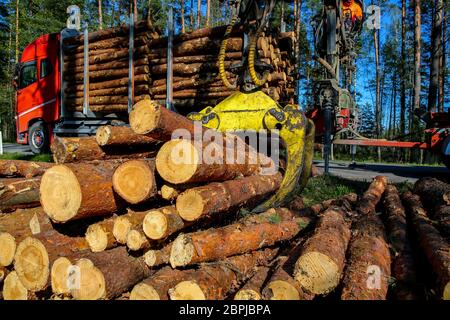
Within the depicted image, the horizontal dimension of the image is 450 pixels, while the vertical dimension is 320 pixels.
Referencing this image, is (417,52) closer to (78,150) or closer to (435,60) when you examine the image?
(435,60)

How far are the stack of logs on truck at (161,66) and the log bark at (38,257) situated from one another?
501 centimetres

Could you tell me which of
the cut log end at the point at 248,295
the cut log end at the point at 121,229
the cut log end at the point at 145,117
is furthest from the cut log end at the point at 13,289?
the cut log end at the point at 248,295

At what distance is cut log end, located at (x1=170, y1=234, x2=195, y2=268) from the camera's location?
2447 millimetres

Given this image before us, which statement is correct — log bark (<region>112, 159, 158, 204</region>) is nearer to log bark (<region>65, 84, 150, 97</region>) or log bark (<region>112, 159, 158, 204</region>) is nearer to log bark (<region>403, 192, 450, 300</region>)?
log bark (<region>403, 192, 450, 300</region>)

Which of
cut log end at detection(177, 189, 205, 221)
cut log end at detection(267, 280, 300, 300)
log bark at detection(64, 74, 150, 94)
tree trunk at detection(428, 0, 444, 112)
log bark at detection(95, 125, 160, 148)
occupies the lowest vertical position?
cut log end at detection(267, 280, 300, 300)

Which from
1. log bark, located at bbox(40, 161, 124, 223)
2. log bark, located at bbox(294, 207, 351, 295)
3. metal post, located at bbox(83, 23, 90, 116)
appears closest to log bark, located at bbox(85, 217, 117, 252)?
log bark, located at bbox(40, 161, 124, 223)

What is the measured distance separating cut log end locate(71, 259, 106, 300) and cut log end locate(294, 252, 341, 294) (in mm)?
1305

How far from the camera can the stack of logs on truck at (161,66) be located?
24.7 feet

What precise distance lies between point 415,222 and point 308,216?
1127 mm

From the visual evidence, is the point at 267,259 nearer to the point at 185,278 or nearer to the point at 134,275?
the point at 185,278

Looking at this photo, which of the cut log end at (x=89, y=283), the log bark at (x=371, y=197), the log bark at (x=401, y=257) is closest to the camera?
the cut log end at (x=89, y=283)

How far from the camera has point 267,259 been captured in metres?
3.10

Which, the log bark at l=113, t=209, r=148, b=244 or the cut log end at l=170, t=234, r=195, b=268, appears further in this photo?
the log bark at l=113, t=209, r=148, b=244

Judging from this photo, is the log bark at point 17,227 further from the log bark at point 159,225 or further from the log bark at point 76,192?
the log bark at point 159,225
